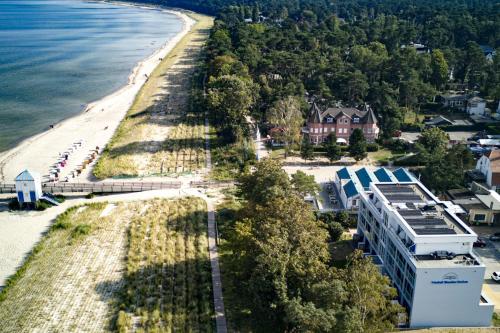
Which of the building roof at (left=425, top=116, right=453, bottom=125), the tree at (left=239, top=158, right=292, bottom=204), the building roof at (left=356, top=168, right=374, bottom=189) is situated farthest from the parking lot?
the building roof at (left=425, top=116, right=453, bottom=125)

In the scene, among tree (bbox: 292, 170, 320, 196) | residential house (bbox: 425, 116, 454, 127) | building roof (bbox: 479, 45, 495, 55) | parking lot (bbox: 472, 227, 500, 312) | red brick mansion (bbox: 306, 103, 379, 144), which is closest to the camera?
parking lot (bbox: 472, 227, 500, 312)

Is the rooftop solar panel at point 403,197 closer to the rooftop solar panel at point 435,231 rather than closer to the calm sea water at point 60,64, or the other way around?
the rooftop solar panel at point 435,231

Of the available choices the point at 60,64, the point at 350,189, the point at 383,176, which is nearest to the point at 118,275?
the point at 350,189

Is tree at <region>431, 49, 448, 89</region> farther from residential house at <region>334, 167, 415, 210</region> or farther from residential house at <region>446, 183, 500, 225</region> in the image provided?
residential house at <region>446, 183, 500, 225</region>

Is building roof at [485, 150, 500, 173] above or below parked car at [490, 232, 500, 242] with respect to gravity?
above

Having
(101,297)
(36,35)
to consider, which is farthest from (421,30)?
(36,35)

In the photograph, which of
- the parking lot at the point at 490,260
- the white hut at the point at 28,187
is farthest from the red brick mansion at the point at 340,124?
the white hut at the point at 28,187
